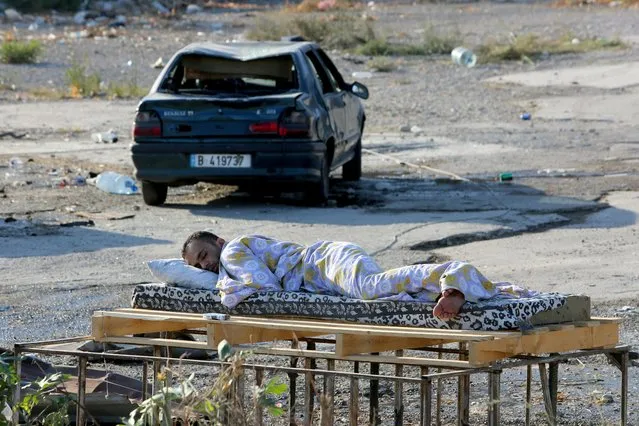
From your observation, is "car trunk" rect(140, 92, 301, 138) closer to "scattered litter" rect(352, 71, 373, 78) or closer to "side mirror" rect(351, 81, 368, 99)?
"side mirror" rect(351, 81, 368, 99)

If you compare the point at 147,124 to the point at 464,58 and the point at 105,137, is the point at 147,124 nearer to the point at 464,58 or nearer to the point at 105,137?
the point at 105,137

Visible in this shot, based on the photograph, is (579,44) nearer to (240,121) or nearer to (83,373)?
(240,121)

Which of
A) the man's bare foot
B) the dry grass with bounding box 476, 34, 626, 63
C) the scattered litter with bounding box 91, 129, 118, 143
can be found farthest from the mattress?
the dry grass with bounding box 476, 34, 626, 63

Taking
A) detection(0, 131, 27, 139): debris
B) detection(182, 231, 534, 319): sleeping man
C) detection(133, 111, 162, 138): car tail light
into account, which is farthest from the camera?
detection(0, 131, 27, 139): debris

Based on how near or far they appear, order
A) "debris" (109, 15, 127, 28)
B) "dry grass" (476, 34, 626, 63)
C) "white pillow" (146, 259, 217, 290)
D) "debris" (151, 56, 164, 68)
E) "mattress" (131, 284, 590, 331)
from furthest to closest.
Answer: "debris" (109, 15, 127, 28)
"dry grass" (476, 34, 626, 63)
"debris" (151, 56, 164, 68)
"white pillow" (146, 259, 217, 290)
"mattress" (131, 284, 590, 331)

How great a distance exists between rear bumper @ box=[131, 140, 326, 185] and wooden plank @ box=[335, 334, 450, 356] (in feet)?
23.8

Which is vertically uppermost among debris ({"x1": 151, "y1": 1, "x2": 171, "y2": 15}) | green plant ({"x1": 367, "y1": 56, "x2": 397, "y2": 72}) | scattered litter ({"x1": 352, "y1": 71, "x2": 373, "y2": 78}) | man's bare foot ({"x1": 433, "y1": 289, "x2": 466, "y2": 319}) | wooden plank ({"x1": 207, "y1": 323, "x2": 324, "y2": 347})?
debris ({"x1": 151, "y1": 1, "x2": 171, "y2": 15})

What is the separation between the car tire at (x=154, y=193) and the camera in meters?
13.1

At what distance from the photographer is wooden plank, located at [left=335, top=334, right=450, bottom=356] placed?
5107 mm

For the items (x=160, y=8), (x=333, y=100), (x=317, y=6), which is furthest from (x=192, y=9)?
(x=333, y=100)

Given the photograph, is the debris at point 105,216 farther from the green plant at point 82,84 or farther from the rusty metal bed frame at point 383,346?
the green plant at point 82,84

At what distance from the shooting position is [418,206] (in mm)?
12969

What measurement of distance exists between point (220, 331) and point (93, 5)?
4230cm

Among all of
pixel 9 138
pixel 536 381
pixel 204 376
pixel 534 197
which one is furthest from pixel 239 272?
pixel 9 138
